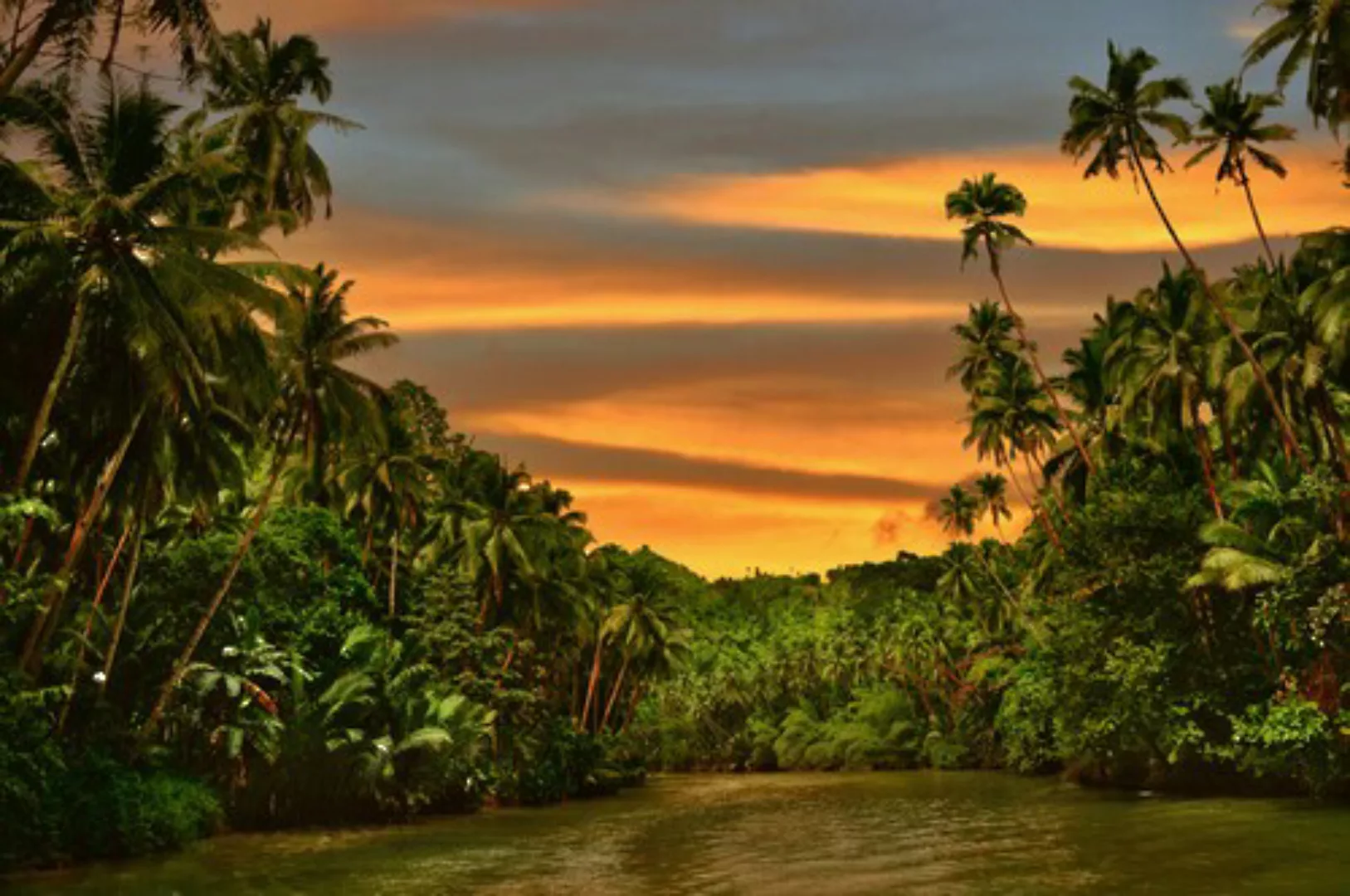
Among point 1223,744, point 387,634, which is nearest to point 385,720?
point 387,634

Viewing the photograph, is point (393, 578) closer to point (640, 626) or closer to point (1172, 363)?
point (640, 626)

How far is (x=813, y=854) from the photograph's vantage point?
30.9m

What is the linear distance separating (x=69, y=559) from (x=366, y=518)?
25201 mm

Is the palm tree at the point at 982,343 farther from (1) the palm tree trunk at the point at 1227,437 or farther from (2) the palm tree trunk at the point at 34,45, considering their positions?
(2) the palm tree trunk at the point at 34,45

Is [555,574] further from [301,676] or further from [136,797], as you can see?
[136,797]

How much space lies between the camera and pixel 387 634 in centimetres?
4528

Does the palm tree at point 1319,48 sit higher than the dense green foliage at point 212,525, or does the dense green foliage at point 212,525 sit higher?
the palm tree at point 1319,48

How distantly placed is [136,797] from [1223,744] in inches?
1157

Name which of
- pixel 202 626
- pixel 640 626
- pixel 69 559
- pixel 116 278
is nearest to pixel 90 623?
pixel 202 626

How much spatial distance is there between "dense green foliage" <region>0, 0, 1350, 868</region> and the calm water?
2327mm

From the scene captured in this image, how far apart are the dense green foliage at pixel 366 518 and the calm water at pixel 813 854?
233 centimetres

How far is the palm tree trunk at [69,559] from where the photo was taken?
95.8 ft

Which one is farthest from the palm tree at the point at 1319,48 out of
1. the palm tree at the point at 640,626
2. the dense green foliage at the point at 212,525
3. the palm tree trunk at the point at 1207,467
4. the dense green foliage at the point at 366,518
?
the palm tree at the point at 640,626

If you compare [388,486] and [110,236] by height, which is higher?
[110,236]
